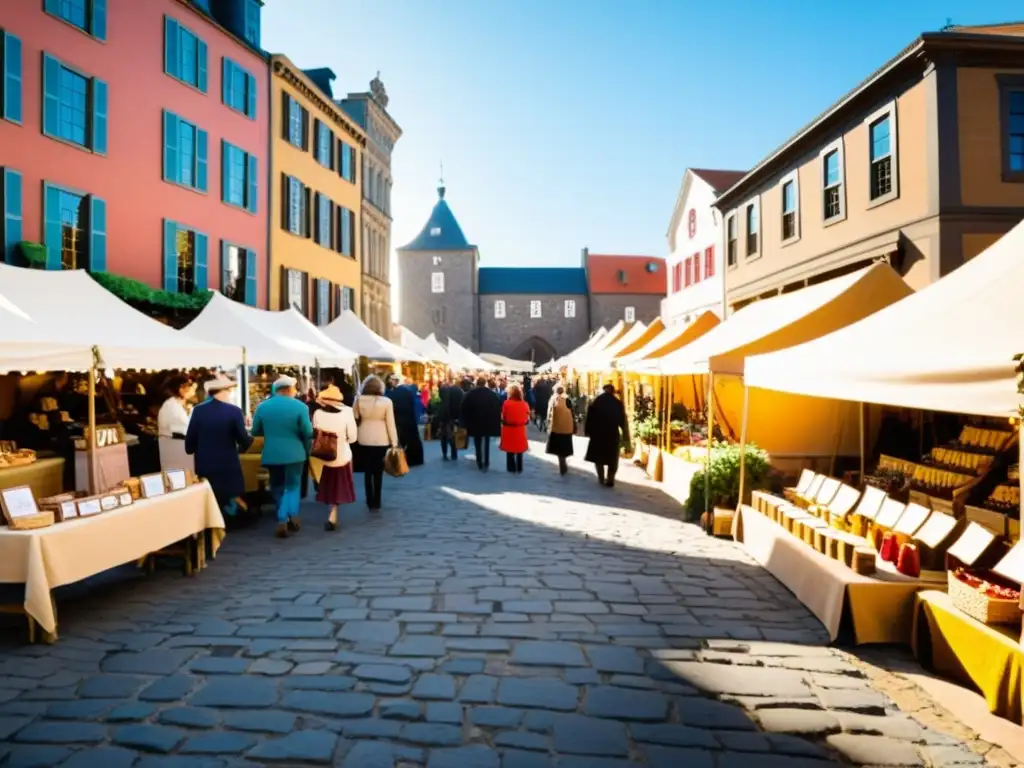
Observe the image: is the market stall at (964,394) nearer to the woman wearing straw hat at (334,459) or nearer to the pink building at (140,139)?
the woman wearing straw hat at (334,459)

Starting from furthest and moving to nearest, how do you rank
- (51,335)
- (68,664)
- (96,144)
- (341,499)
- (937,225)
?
(96,144) → (937,225) → (341,499) → (51,335) → (68,664)

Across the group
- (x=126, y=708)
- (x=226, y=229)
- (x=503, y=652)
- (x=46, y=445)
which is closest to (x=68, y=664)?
(x=126, y=708)

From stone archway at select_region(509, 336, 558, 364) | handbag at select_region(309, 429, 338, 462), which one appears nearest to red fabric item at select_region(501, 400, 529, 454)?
handbag at select_region(309, 429, 338, 462)

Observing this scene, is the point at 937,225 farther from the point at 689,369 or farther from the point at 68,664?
the point at 68,664

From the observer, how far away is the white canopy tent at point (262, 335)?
13094 mm

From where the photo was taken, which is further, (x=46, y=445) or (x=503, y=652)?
(x=46, y=445)

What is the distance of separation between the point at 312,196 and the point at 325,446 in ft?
66.6

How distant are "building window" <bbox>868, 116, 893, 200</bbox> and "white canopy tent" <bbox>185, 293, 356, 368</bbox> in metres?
11.2

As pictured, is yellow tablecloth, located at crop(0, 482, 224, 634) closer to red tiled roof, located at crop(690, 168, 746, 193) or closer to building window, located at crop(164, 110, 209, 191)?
building window, located at crop(164, 110, 209, 191)

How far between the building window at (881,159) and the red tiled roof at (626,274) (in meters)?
51.6

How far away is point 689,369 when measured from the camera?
397 inches

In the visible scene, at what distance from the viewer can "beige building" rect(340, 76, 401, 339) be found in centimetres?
3500

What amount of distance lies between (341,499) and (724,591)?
14.8 ft

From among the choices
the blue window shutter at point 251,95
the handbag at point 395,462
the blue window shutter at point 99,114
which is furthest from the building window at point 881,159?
the blue window shutter at point 251,95
